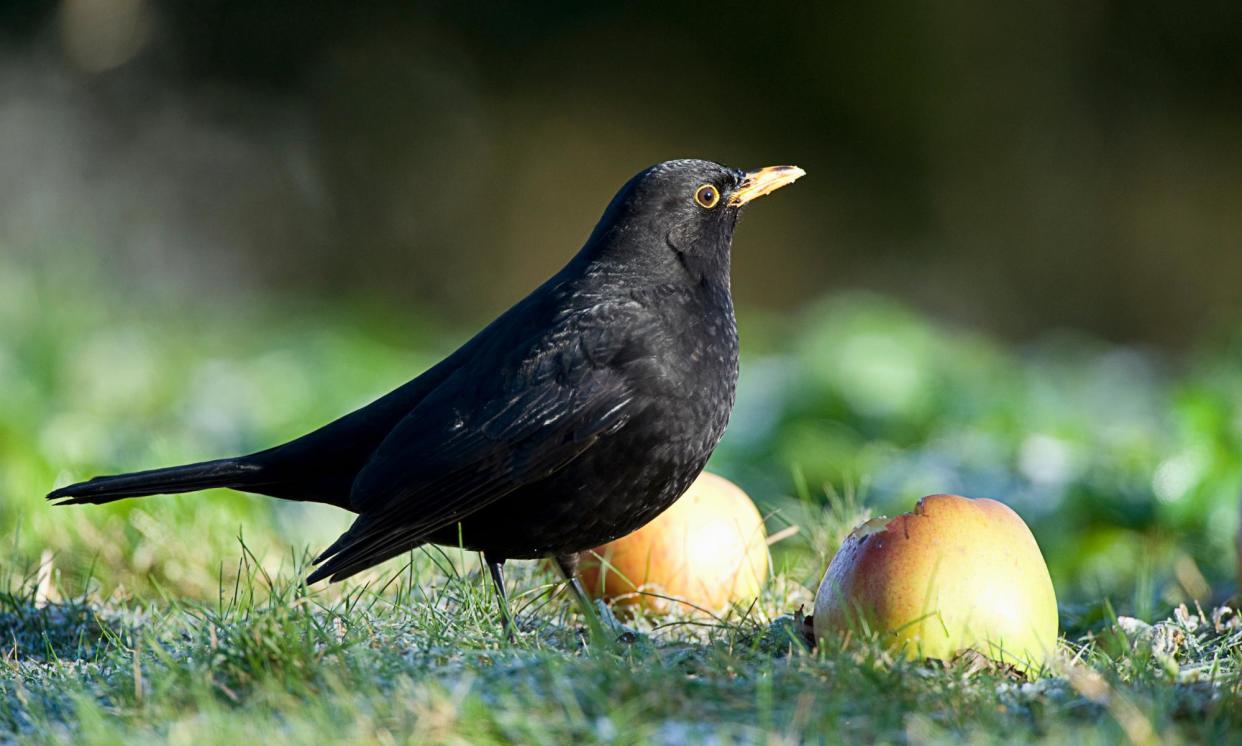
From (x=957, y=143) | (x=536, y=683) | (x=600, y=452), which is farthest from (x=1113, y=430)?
(x=957, y=143)

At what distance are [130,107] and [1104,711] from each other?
11.2m

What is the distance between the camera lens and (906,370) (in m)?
7.11

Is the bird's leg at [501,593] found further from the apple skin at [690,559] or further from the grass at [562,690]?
the apple skin at [690,559]

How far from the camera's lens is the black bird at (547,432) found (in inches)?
134

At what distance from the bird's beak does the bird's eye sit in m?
0.05

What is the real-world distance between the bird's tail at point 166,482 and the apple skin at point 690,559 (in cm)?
95

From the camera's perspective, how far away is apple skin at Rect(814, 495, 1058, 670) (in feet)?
9.45

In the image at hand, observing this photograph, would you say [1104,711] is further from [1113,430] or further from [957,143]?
[957,143]

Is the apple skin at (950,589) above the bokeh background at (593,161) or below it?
below

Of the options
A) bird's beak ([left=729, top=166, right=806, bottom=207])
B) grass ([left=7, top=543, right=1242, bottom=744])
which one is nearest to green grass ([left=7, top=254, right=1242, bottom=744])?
grass ([left=7, top=543, right=1242, bottom=744])

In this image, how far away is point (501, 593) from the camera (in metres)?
3.40

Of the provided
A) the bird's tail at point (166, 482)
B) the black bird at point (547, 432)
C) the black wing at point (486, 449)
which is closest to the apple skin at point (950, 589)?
the black bird at point (547, 432)

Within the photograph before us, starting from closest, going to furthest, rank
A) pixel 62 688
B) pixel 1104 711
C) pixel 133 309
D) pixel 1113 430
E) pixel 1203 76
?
pixel 1104 711
pixel 62 688
pixel 1113 430
pixel 133 309
pixel 1203 76

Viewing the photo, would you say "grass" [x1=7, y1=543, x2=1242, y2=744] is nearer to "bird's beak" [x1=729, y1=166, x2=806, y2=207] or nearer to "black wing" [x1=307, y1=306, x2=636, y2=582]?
"black wing" [x1=307, y1=306, x2=636, y2=582]
